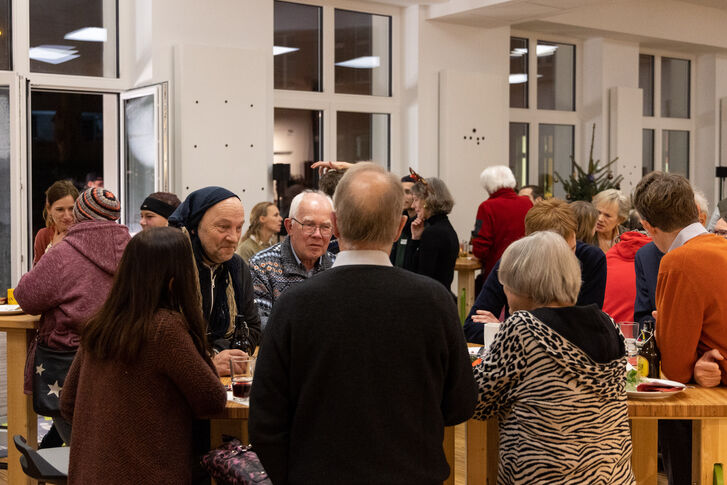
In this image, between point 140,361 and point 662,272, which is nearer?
point 140,361

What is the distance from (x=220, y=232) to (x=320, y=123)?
6.47 metres

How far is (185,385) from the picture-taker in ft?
7.93

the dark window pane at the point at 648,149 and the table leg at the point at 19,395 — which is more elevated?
the dark window pane at the point at 648,149

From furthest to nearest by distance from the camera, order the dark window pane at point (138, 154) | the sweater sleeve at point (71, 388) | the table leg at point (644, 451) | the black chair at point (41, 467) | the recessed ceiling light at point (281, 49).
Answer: the recessed ceiling light at point (281, 49) < the dark window pane at point (138, 154) < the table leg at point (644, 451) < the black chair at point (41, 467) < the sweater sleeve at point (71, 388)

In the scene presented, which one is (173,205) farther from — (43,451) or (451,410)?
(451,410)

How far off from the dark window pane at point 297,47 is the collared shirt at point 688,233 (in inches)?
268

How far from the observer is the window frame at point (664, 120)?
40.2 ft

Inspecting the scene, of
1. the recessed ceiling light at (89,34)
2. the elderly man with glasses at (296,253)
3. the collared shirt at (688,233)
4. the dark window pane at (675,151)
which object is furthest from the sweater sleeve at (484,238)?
the dark window pane at (675,151)

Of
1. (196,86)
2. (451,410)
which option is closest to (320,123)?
(196,86)

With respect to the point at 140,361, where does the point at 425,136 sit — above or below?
above

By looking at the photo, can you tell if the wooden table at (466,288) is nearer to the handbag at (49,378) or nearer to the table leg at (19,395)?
the table leg at (19,395)

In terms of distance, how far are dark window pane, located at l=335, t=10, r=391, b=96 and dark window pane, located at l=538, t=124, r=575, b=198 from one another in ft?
8.75

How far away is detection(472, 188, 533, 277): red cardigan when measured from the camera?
7340 mm

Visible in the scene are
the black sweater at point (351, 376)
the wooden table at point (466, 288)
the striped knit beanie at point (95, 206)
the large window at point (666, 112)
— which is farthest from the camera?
the large window at point (666, 112)
